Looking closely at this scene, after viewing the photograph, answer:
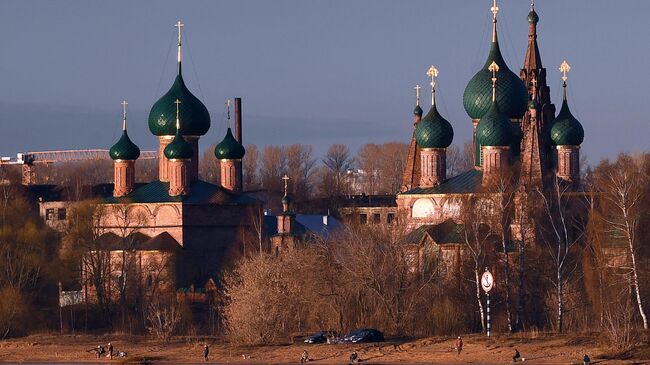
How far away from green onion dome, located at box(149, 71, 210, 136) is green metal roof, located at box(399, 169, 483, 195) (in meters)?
7.67

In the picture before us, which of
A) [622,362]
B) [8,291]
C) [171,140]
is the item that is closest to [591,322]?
[622,362]

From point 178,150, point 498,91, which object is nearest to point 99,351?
point 178,150

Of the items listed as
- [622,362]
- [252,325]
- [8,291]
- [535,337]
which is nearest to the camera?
[622,362]

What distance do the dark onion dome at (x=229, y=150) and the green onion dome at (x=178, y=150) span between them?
362cm

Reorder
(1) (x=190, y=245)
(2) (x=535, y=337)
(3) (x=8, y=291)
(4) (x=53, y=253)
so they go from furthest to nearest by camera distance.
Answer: (1) (x=190, y=245), (4) (x=53, y=253), (3) (x=8, y=291), (2) (x=535, y=337)

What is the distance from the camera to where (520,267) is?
47125 mm

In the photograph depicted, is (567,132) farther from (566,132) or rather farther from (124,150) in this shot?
(124,150)

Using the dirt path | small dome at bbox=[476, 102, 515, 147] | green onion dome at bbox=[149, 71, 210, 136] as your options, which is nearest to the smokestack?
green onion dome at bbox=[149, 71, 210, 136]

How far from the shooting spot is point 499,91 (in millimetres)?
59188

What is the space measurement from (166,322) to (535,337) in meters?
9.83

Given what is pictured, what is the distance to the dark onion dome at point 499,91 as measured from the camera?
59.2m

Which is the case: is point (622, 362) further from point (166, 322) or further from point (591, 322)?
point (166, 322)

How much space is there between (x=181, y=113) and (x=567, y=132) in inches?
506

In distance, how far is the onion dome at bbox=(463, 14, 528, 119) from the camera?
5922 centimetres
